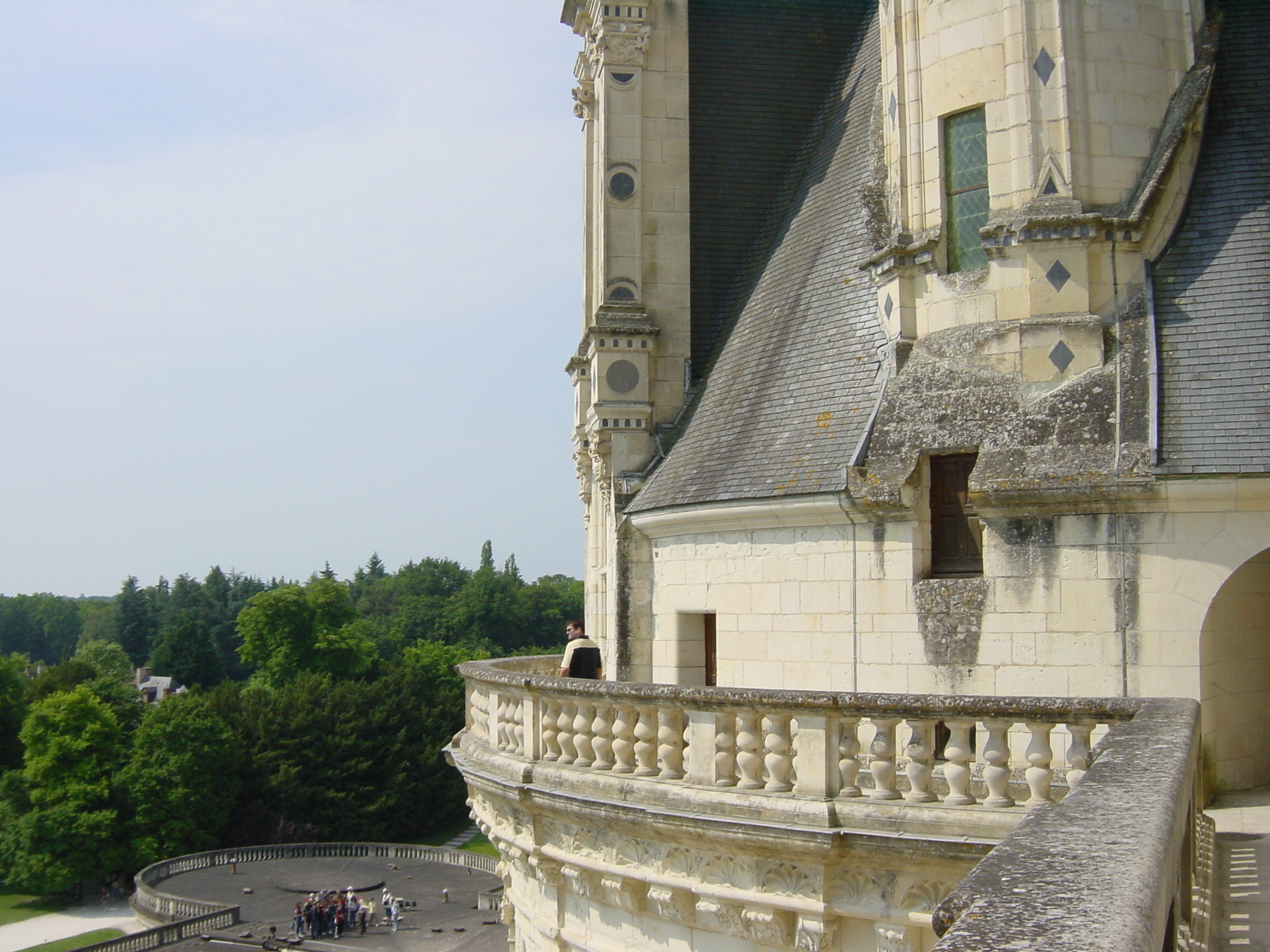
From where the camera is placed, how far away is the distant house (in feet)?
276

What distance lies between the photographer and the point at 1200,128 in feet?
36.3

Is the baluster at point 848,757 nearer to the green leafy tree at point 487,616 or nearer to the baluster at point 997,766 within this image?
the baluster at point 997,766

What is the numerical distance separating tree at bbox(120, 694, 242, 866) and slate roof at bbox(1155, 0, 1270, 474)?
42703 mm

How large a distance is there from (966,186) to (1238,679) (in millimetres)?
4799

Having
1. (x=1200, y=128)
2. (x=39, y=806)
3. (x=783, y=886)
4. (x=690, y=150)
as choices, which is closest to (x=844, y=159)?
(x=690, y=150)

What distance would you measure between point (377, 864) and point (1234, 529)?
36450 mm

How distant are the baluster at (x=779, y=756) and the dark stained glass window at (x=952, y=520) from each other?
392cm

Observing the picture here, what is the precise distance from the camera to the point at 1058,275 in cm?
1075

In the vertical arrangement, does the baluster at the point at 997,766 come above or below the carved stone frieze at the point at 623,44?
below

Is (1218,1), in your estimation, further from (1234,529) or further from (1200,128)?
(1234,529)

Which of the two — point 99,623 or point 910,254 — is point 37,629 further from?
point 910,254

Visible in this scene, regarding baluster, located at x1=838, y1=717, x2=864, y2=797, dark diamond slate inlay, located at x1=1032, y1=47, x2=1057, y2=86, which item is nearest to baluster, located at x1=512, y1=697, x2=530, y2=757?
baluster, located at x1=838, y1=717, x2=864, y2=797

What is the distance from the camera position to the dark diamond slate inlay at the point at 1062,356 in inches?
416

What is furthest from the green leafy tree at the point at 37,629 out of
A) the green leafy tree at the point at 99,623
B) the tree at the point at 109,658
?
the tree at the point at 109,658
